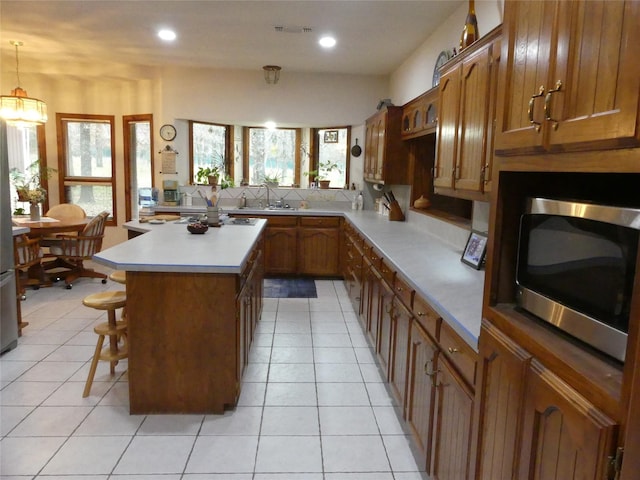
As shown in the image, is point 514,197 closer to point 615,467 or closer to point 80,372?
point 615,467

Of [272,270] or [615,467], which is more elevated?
[615,467]

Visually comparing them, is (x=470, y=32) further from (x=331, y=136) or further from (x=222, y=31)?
(x=331, y=136)

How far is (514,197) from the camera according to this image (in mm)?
1269

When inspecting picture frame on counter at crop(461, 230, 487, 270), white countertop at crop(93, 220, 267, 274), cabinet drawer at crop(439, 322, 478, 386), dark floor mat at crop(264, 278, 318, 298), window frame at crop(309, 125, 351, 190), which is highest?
window frame at crop(309, 125, 351, 190)

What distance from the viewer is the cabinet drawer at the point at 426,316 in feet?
6.08

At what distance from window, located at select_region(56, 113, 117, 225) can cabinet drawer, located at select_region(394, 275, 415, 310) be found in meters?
5.33

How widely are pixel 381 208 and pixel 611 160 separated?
15.2 ft

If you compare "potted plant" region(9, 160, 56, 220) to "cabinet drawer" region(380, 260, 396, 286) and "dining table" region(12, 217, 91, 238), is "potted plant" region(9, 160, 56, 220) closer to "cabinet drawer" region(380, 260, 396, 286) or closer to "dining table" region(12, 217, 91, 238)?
"dining table" region(12, 217, 91, 238)

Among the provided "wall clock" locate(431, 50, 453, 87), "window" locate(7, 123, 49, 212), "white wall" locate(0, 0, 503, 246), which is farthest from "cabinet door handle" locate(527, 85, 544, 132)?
"window" locate(7, 123, 49, 212)

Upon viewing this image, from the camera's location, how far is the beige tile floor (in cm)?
209

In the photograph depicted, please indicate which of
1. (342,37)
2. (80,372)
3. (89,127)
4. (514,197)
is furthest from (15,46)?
(514,197)

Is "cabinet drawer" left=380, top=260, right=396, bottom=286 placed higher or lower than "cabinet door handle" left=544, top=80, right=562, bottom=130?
lower

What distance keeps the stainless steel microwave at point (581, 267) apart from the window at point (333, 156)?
5273mm

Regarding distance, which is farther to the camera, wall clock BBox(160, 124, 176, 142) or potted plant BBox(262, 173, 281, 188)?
potted plant BBox(262, 173, 281, 188)
